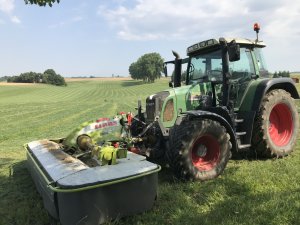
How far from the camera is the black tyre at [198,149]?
5387mm

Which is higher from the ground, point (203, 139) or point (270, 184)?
point (203, 139)

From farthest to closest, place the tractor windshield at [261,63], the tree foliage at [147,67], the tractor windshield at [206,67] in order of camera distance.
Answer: the tree foliage at [147,67] < the tractor windshield at [261,63] < the tractor windshield at [206,67]

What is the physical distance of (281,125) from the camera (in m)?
7.66

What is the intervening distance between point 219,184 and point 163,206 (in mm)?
1097

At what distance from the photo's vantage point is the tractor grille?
21.1 ft

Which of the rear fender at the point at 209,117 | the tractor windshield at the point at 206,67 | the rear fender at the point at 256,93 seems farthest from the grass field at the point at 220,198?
the tractor windshield at the point at 206,67

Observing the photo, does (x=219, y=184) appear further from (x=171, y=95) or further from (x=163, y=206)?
(x=171, y=95)

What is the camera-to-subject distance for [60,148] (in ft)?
20.6

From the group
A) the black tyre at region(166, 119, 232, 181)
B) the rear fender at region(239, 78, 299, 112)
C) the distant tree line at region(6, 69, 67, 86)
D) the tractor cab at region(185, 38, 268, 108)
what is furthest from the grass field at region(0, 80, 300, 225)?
the distant tree line at region(6, 69, 67, 86)

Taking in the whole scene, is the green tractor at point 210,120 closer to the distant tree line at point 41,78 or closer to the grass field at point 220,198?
the grass field at point 220,198

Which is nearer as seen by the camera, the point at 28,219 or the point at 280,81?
the point at 28,219

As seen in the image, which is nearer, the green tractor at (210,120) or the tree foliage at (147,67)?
the green tractor at (210,120)

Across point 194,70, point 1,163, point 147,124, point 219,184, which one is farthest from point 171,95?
point 1,163

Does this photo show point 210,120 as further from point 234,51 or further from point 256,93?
point 256,93
